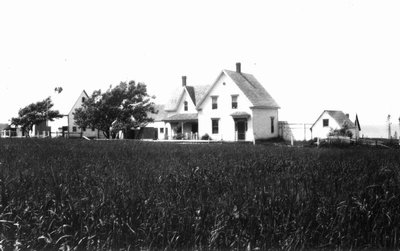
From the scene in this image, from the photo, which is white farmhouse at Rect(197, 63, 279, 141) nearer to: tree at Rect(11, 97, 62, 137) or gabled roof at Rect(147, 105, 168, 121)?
gabled roof at Rect(147, 105, 168, 121)

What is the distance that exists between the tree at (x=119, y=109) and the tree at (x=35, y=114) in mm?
16816

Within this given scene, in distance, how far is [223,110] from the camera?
4653 centimetres

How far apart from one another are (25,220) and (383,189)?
11.5ft

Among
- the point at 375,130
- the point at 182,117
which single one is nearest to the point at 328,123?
the point at 182,117

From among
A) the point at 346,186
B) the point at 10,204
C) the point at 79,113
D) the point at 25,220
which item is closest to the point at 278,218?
the point at 346,186

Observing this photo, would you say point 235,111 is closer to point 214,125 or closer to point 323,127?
point 214,125

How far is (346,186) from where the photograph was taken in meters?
4.43

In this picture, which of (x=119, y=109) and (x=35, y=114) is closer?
(x=119, y=109)

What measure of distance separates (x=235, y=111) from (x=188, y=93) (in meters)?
8.52

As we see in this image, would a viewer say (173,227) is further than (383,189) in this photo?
No

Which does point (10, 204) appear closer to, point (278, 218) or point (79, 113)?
point (278, 218)

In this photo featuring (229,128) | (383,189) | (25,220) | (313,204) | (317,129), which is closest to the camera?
(25,220)

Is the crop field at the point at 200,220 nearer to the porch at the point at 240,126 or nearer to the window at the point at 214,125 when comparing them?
the porch at the point at 240,126

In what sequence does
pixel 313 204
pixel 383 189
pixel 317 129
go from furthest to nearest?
pixel 317 129
pixel 383 189
pixel 313 204
